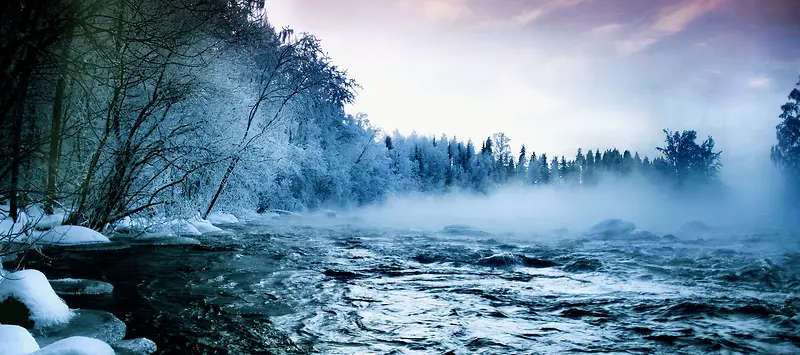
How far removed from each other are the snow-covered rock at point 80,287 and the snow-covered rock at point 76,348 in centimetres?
313

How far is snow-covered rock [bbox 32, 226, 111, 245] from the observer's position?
1014 cm

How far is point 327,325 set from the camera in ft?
17.2

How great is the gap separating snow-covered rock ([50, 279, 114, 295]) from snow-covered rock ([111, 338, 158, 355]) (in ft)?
8.06

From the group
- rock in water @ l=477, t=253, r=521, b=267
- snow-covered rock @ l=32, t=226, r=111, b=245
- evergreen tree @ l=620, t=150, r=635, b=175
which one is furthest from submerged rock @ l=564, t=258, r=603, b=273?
evergreen tree @ l=620, t=150, r=635, b=175

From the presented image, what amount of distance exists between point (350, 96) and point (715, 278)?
2537 centimetres

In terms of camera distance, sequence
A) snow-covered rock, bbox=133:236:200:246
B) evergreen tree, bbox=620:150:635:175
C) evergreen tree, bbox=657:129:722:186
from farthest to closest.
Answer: evergreen tree, bbox=620:150:635:175, evergreen tree, bbox=657:129:722:186, snow-covered rock, bbox=133:236:200:246

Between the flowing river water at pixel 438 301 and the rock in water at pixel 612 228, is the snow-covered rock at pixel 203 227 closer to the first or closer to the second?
the flowing river water at pixel 438 301

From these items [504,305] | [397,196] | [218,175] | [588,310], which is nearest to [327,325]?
[504,305]

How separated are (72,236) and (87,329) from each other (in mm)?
7486

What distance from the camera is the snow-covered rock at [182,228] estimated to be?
13883 mm

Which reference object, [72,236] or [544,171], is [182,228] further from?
[544,171]

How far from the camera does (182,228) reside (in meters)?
14.3

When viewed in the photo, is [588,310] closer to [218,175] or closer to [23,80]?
[23,80]

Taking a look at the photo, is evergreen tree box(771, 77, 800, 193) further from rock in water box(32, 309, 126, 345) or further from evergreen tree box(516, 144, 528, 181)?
evergreen tree box(516, 144, 528, 181)
